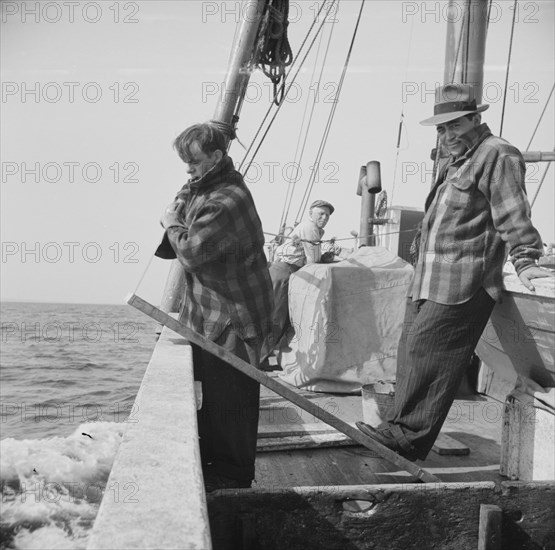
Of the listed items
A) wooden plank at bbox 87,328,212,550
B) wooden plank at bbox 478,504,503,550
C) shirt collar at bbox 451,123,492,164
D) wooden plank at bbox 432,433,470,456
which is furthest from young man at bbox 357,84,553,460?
wooden plank at bbox 87,328,212,550

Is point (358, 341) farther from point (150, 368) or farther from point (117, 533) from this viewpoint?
point (117, 533)

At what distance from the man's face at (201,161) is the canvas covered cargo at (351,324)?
347cm

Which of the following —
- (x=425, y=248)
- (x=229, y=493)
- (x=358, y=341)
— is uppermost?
(x=425, y=248)

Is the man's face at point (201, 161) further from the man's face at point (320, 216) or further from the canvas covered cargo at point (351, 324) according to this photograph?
the man's face at point (320, 216)

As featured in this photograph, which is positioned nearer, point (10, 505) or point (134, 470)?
point (134, 470)

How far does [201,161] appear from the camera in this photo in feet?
9.48

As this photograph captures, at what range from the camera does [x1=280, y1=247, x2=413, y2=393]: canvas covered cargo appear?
6203 mm

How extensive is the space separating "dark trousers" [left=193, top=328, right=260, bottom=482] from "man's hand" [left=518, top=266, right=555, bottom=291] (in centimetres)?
136

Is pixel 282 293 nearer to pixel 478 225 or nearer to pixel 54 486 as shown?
pixel 54 486

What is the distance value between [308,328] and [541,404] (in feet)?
11.3

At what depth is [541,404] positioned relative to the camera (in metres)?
3.21

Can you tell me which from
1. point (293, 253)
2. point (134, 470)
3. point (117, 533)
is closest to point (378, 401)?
point (134, 470)

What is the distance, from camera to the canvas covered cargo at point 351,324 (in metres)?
6.20

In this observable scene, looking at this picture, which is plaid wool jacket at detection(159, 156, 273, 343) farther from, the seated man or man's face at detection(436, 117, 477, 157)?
the seated man
